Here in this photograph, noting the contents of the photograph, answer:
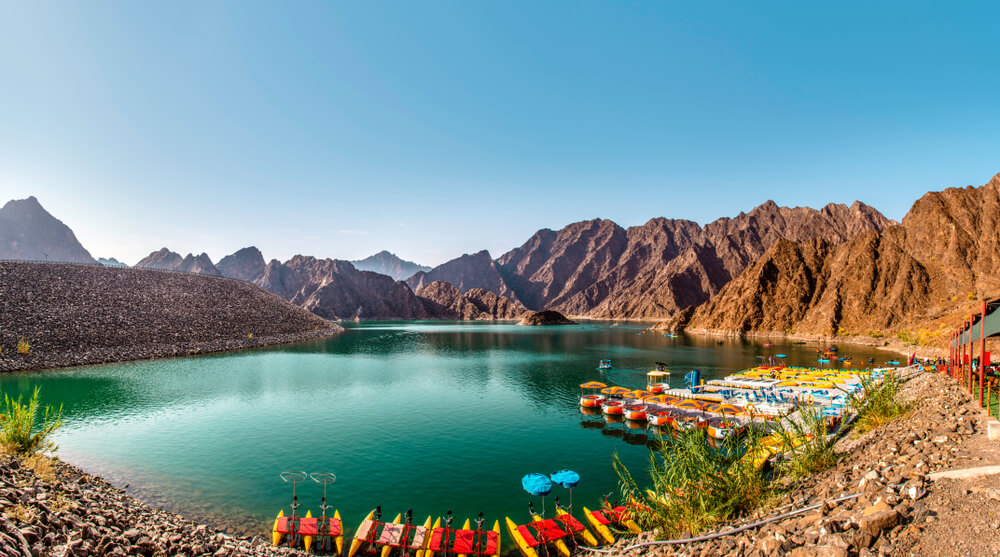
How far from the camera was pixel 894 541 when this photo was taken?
24.8 feet

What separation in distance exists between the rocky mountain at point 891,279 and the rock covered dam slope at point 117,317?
13700 cm

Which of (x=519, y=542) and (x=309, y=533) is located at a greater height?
(x=309, y=533)

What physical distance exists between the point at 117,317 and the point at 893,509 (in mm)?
99803

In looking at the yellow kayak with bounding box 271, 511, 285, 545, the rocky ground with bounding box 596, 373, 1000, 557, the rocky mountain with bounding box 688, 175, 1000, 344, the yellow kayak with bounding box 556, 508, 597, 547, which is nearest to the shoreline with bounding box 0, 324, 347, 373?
the yellow kayak with bounding box 271, 511, 285, 545

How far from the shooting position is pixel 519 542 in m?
16.5

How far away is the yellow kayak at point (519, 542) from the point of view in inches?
632

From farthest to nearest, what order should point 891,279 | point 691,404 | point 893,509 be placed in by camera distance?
1. point 891,279
2. point 691,404
3. point 893,509

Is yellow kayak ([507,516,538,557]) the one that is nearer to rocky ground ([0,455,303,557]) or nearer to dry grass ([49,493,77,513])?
rocky ground ([0,455,303,557])

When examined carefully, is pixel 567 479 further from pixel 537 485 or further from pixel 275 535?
pixel 275 535

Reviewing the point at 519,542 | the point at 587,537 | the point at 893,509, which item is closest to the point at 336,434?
the point at 519,542

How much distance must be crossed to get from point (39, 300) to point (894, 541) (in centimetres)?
10421

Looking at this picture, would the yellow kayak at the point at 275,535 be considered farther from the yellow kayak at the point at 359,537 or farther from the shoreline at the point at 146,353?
the shoreline at the point at 146,353

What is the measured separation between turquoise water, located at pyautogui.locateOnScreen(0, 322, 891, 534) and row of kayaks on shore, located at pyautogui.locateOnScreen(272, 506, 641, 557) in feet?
6.17

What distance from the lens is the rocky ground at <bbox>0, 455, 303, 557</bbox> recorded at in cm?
919
